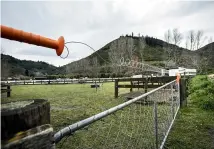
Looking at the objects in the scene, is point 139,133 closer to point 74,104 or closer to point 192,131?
point 192,131

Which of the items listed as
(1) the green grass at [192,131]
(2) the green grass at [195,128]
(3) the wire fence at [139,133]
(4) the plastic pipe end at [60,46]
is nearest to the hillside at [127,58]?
(2) the green grass at [195,128]

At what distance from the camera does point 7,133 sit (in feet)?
2.92

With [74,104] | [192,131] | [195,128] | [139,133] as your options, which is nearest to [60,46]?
[139,133]

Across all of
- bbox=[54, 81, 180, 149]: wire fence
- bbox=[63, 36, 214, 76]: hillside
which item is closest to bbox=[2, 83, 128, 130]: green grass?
bbox=[54, 81, 180, 149]: wire fence

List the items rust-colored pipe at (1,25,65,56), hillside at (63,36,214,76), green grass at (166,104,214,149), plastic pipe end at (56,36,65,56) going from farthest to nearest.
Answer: hillside at (63,36,214,76)
green grass at (166,104,214,149)
plastic pipe end at (56,36,65,56)
rust-colored pipe at (1,25,65,56)

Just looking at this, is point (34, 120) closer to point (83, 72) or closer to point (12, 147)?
point (12, 147)

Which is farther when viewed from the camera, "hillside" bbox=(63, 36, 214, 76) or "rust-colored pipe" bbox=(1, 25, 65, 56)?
"hillside" bbox=(63, 36, 214, 76)

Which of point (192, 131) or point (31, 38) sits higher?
point (31, 38)

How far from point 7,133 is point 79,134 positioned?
3.88m

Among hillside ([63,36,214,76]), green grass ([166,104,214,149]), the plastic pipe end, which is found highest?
hillside ([63,36,214,76])

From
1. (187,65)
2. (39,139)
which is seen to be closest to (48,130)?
(39,139)

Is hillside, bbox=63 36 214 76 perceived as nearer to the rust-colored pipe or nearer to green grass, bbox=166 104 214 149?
green grass, bbox=166 104 214 149

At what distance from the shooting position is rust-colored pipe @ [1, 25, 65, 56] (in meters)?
0.84

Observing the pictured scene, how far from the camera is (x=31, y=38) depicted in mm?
916
